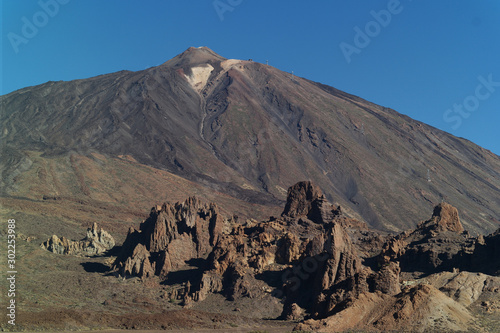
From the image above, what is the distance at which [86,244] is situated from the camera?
12194cm

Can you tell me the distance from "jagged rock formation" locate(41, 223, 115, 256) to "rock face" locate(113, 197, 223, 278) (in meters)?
8.62

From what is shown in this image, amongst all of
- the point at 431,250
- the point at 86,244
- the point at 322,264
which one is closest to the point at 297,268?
the point at 322,264

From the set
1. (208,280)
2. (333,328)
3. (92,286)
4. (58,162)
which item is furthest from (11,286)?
(58,162)

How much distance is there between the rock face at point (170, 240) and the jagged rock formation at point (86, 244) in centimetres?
862

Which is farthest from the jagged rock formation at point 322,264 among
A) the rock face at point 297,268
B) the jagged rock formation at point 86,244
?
the jagged rock formation at point 86,244

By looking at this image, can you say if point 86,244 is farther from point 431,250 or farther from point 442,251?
point 442,251

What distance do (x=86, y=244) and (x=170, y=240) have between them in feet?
64.1

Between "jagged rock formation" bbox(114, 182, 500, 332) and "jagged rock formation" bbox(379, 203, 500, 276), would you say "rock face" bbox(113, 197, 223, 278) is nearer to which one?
"jagged rock formation" bbox(114, 182, 500, 332)

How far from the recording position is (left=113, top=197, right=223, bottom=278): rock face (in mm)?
102125

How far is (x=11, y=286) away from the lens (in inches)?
3155

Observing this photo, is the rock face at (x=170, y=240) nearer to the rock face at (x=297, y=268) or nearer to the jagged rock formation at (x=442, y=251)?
the rock face at (x=297, y=268)

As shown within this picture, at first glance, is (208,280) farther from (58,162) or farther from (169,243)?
(58,162)

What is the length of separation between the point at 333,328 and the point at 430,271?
38.9 meters

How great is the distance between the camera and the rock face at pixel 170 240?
10212 cm
